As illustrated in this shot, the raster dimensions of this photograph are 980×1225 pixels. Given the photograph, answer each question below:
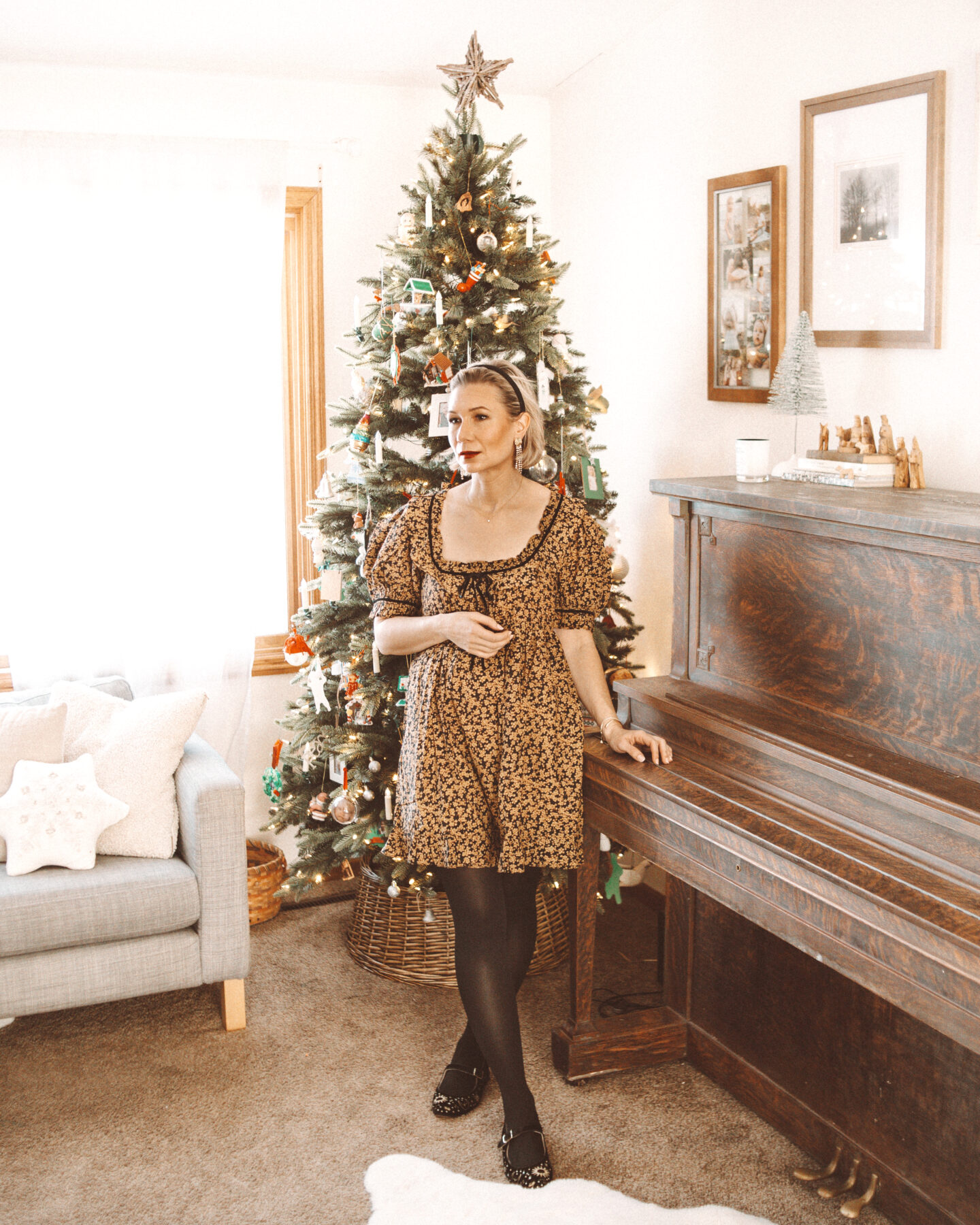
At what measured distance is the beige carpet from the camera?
2338 millimetres

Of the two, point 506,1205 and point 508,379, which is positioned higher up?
point 508,379

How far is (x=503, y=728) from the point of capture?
2383mm

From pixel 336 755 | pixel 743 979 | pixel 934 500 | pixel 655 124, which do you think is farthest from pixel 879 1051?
pixel 655 124

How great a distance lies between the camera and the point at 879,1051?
7.28 ft

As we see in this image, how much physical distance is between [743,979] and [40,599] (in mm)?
2425

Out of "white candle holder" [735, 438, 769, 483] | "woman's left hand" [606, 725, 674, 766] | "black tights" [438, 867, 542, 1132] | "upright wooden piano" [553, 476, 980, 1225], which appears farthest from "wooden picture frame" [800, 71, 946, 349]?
"black tights" [438, 867, 542, 1132]

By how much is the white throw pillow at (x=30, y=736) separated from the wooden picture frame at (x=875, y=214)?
7.18 feet

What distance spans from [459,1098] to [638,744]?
3.04 ft

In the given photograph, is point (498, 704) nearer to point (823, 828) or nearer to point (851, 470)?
point (823, 828)

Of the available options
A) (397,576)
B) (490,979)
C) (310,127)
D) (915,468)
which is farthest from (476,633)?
(310,127)

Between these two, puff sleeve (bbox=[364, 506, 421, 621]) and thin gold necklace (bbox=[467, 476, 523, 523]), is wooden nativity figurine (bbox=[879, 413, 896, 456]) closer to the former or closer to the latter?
thin gold necklace (bbox=[467, 476, 523, 523])

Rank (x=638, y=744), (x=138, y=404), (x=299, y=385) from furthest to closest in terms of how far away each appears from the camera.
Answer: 1. (x=299, y=385)
2. (x=138, y=404)
3. (x=638, y=744)

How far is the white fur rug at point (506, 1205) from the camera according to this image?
7.32ft

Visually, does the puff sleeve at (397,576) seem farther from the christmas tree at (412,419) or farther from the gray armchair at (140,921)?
the gray armchair at (140,921)
